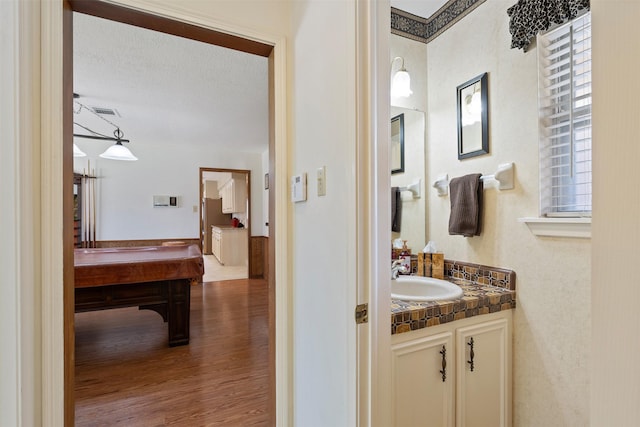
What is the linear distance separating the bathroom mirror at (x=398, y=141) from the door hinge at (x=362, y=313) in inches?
54.3

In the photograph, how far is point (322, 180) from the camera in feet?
3.44

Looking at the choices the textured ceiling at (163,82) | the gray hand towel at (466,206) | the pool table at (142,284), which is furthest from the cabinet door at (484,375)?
the textured ceiling at (163,82)

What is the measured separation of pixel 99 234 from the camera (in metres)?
4.68

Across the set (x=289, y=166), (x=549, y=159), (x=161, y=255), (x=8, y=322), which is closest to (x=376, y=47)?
(x=289, y=166)

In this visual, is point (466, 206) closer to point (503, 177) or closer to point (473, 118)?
point (503, 177)

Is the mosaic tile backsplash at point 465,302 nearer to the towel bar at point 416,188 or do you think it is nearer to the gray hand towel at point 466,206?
the gray hand towel at point 466,206

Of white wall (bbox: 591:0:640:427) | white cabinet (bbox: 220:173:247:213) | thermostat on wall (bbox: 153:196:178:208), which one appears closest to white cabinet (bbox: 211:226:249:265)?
A: white cabinet (bbox: 220:173:247:213)

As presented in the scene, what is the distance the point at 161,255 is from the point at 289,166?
2.28 m

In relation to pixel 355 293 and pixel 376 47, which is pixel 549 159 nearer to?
pixel 376 47

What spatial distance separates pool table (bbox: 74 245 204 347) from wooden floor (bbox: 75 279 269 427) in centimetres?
29

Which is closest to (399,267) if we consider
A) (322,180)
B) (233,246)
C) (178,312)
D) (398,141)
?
(398,141)

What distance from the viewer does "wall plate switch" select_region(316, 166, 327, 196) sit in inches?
40.8

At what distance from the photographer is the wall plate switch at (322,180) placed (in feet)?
3.40

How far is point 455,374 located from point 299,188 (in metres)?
1.04
